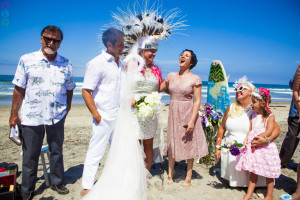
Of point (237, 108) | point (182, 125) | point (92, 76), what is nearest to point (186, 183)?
point (182, 125)

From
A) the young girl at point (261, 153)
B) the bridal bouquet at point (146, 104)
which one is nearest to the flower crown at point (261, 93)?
the young girl at point (261, 153)

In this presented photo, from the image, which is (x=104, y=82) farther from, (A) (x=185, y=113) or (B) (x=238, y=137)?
(B) (x=238, y=137)

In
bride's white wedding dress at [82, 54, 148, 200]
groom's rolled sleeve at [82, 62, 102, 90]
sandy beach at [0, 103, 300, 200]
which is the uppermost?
groom's rolled sleeve at [82, 62, 102, 90]

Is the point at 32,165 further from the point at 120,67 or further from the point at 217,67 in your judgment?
the point at 217,67

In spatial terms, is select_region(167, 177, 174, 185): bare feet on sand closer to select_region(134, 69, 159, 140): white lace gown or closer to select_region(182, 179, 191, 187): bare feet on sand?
select_region(182, 179, 191, 187): bare feet on sand

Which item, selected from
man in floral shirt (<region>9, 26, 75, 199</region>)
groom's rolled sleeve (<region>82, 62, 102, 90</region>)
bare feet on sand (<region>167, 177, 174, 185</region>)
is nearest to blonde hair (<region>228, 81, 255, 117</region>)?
bare feet on sand (<region>167, 177, 174, 185</region>)

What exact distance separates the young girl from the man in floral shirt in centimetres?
275

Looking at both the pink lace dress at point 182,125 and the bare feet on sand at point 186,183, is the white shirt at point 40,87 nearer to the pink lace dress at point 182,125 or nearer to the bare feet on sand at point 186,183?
the pink lace dress at point 182,125

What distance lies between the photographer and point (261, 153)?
2867 millimetres

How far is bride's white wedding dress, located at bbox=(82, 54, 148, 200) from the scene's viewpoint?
2.62 metres

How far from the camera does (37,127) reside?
8.89 ft

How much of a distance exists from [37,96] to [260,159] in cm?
320

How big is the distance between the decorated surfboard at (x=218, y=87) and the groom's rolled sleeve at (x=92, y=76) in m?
2.74

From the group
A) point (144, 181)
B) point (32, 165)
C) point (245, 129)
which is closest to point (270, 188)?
point (245, 129)
